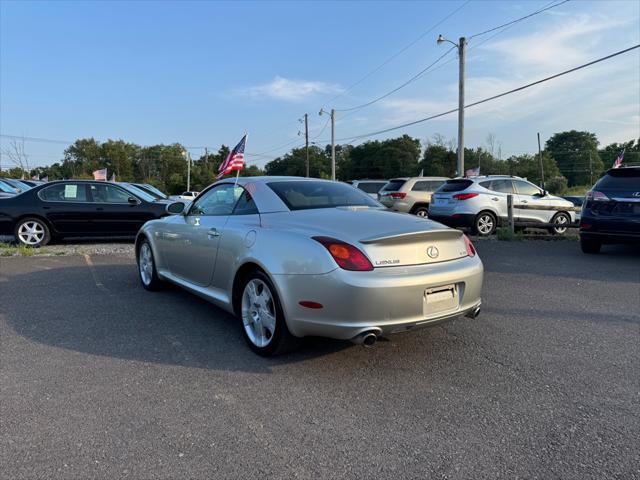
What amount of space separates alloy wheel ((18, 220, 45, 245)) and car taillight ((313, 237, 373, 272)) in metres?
8.82

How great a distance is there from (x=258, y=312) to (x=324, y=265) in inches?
34.5

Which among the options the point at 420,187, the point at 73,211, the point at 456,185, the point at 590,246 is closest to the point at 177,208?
the point at 73,211

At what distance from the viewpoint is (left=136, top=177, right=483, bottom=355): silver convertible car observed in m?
3.23

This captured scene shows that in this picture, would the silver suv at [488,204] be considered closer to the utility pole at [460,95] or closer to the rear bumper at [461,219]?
the rear bumper at [461,219]

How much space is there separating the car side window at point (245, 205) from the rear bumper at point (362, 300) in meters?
0.90

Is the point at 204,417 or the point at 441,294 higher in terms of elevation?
the point at 441,294

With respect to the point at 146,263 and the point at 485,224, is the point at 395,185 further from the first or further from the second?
the point at 146,263

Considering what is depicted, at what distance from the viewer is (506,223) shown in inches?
485

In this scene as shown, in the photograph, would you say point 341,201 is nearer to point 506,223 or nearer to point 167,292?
point 167,292

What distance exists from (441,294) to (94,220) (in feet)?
28.7

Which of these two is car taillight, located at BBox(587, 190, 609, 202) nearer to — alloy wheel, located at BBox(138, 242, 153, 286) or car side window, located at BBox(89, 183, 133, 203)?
alloy wheel, located at BBox(138, 242, 153, 286)

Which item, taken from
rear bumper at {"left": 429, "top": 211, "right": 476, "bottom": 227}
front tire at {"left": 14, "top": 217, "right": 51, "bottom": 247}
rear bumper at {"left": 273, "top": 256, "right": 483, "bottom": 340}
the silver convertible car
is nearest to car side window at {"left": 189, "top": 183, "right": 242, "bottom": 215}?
the silver convertible car

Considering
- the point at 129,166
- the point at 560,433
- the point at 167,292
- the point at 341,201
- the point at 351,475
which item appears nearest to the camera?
the point at 351,475

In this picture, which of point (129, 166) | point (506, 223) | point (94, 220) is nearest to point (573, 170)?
point (129, 166)
